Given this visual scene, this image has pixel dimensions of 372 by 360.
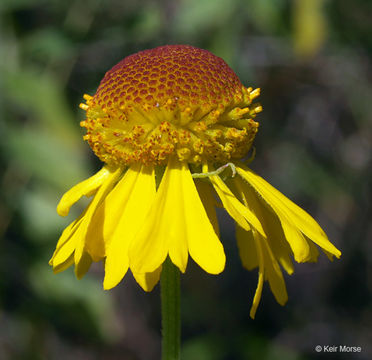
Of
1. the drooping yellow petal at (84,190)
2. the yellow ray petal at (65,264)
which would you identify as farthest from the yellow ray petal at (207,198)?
the yellow ray petal at (65,264)

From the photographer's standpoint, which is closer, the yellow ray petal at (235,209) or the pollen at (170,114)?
the yellow ray petal at (235,209)

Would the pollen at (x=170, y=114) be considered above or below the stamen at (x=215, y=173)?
above

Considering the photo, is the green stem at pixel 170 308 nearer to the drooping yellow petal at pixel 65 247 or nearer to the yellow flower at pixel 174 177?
the yellow flower at pixel 174 177

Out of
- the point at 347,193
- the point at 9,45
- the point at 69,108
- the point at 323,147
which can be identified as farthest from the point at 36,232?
the point at 323,147

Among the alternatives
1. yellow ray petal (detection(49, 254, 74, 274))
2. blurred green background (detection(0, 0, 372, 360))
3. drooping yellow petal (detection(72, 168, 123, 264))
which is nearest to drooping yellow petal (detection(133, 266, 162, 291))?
drooping yellow petal (detection(72, 168, 123, 264))

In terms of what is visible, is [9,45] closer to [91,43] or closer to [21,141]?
[91,43]

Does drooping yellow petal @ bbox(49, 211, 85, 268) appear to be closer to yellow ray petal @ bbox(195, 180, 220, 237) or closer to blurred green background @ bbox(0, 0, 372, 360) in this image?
yellow ray petal @ bbox(195, 180, 220, 237)

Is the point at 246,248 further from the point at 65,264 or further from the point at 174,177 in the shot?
the point at 65,264
